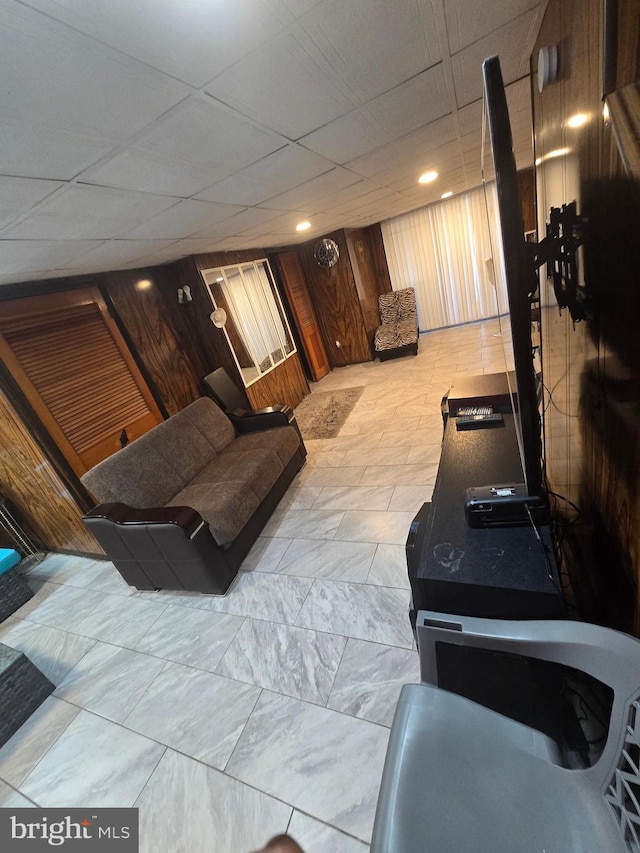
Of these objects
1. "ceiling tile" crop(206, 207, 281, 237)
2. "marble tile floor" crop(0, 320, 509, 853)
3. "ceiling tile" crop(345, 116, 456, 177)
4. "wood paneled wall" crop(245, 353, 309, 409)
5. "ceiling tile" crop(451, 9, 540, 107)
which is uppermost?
"ceiling tile" crop(206, 207, 281, 237)

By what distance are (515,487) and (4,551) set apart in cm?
385

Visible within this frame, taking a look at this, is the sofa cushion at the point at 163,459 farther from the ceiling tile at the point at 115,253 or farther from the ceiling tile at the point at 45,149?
the ceiling tile at the point at 45,149

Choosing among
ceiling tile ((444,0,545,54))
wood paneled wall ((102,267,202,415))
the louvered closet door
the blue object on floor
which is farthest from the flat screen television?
the blue object on floor

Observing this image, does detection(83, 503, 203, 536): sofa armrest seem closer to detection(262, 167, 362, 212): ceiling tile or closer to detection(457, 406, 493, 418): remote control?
detection(457, 406, 493, 418): remote control

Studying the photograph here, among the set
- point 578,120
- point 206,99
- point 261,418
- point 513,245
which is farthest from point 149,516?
point 578,120

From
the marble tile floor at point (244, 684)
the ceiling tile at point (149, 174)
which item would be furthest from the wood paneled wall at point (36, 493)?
the ceiling tile at point (149, 174)

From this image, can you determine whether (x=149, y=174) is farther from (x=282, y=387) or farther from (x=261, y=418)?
(x=282, y=387)

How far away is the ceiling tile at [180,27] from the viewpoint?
684 mm

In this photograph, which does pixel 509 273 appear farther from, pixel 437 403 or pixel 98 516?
pixel 437 403

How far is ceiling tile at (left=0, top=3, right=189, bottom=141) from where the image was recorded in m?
0.69

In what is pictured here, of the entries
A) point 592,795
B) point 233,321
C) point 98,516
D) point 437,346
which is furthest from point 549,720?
point 437,346

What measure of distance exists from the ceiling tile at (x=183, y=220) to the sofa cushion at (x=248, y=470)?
1.82 metres

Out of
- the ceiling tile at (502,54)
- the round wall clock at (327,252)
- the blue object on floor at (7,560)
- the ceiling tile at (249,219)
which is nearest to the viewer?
the ceiling tile at (502,54)

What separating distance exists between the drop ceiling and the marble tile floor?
2310mm
